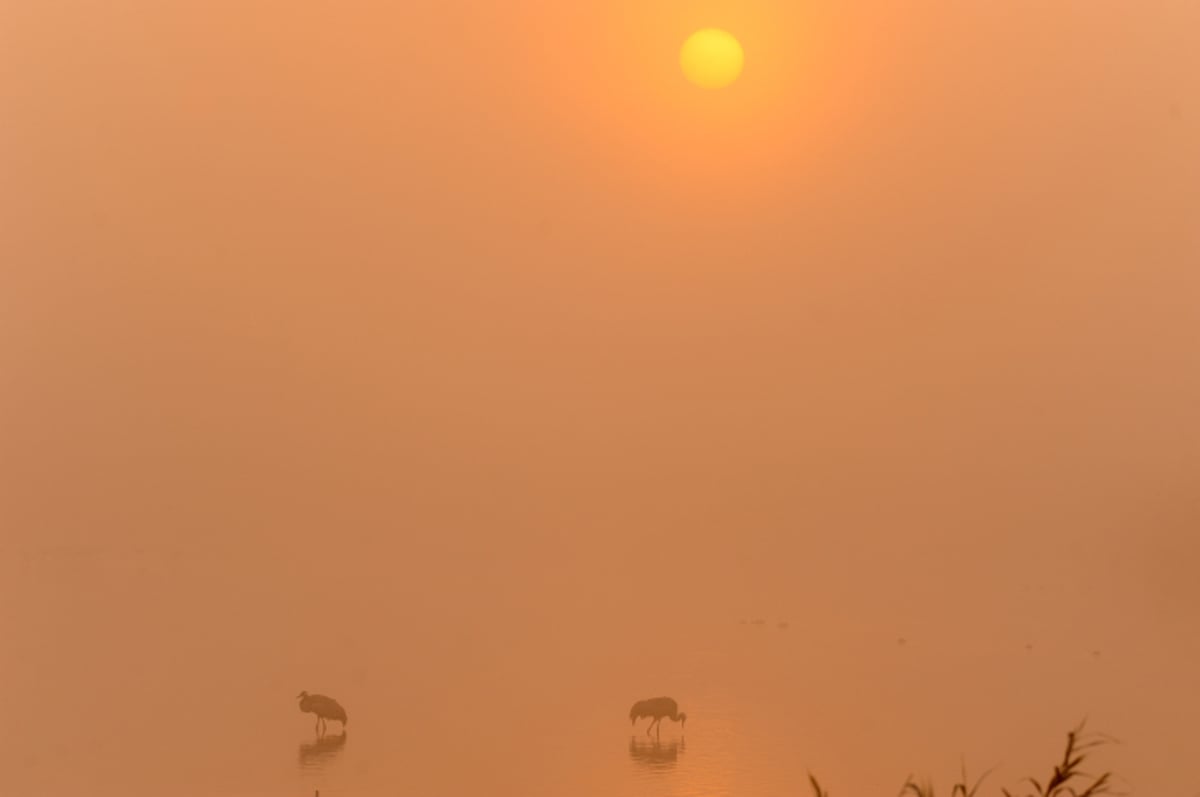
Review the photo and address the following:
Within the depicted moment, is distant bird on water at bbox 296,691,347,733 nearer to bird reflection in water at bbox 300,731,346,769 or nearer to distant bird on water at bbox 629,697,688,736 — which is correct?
bird reflection in water at bbox 300,731,346,769

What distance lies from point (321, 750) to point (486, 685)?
381 mm

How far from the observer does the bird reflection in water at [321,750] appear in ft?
7.82

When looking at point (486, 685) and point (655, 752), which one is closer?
point (655, 752)

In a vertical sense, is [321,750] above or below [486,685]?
below

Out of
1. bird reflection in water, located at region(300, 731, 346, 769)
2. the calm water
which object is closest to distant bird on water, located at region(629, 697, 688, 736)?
the calm water

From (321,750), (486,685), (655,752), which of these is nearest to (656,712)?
(655,752)

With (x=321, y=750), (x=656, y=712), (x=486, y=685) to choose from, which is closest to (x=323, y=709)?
(x=321, y=750)

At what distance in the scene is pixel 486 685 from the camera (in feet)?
8.45

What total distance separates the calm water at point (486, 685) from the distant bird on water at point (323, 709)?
0.09 feet

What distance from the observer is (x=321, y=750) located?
7.95ft

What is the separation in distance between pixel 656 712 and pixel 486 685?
A: 0.39m

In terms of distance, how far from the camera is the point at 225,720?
2.48 metres

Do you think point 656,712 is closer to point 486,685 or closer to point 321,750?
point 486,685

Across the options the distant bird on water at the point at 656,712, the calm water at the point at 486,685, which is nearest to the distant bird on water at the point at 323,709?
the calm water at the point at 486,685
